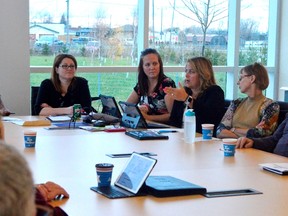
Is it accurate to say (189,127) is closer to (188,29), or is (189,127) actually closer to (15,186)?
(15,186)

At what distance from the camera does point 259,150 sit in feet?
10.6

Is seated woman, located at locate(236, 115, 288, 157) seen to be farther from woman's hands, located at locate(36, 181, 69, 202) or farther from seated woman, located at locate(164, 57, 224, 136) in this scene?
woman's hands, located at locate(36, 181, 69, 202)

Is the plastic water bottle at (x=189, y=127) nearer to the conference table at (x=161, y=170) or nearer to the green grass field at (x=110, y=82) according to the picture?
the conference table at (x=161, y=170)

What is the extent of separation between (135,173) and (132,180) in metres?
0.03

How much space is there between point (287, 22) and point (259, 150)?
14.5 feet

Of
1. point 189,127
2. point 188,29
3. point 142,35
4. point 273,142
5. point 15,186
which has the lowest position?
point 273,142

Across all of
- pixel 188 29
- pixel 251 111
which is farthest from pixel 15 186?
pixel 188 29

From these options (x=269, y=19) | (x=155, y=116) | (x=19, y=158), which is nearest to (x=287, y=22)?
(x=269, y=19)

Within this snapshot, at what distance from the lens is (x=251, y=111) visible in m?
4.01

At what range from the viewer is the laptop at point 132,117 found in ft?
13.1

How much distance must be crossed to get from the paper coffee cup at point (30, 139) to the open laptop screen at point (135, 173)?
1033 millimetres

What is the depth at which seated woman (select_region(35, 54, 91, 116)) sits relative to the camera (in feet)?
16.5

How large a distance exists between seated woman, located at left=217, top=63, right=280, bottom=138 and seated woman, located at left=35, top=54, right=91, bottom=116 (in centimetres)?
147

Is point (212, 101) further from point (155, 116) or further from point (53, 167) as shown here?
point (53, 167)
